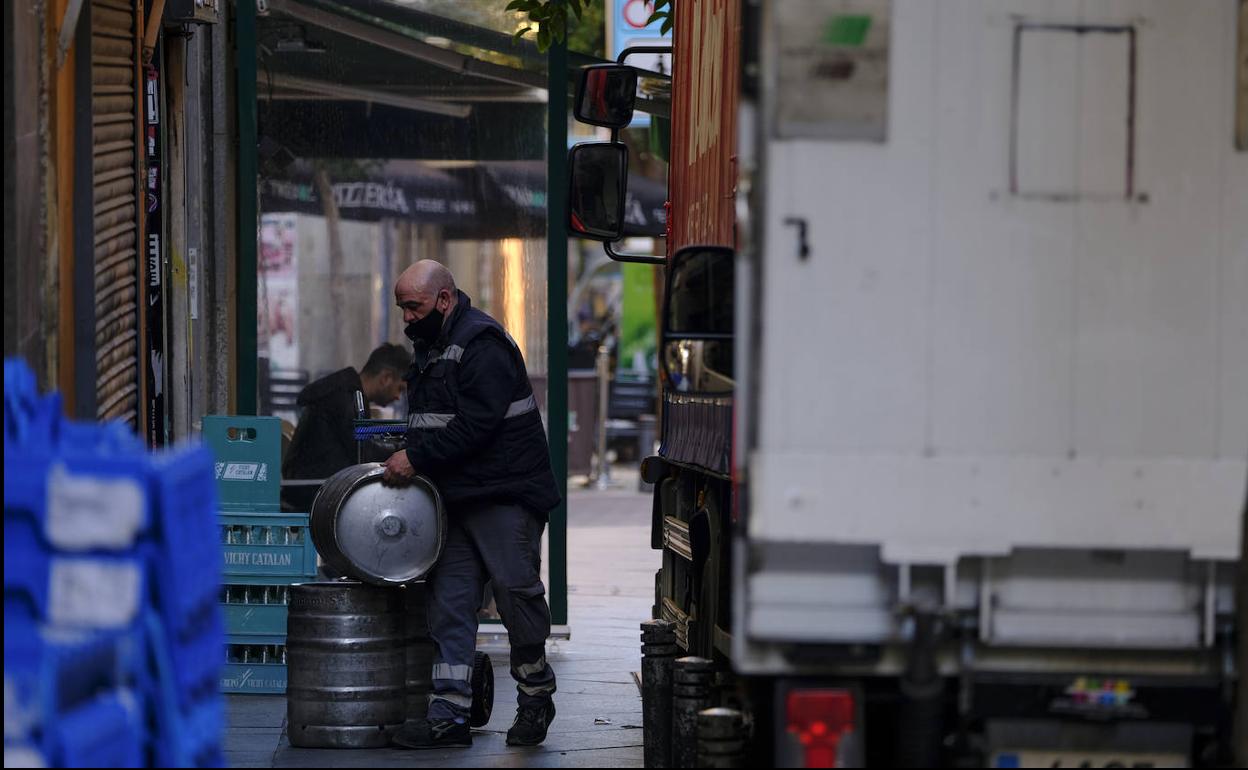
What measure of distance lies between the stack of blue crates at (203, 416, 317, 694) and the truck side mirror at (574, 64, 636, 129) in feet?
6.76

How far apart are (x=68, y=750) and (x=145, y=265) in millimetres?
4935

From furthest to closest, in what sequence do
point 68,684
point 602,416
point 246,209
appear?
point 602,416 < point 246,209 < point 68,684

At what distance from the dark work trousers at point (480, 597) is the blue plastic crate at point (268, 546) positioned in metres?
1.22

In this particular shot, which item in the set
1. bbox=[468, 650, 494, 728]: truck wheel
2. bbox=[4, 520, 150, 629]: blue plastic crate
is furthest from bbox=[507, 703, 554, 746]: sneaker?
bbox=[4, 520, 150, 629]: blue plastic crate

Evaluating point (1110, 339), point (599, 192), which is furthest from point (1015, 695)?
point (599, 192)

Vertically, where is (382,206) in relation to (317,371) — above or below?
above

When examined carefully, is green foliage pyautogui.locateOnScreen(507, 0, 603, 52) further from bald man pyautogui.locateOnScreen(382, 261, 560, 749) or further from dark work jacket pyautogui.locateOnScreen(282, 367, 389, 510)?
bald man pyautogui.locateOnScreen(382, 261, 560, 749)

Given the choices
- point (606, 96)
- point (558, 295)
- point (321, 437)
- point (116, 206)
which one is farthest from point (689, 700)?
point (558, 295)

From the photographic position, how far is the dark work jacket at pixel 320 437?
10695mm

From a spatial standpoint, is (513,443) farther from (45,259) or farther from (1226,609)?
(1226,609)

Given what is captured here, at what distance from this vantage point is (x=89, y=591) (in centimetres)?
451

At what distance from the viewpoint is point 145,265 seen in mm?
8969

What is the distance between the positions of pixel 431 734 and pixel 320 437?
10.5 feet

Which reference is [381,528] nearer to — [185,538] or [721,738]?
[721,738]
